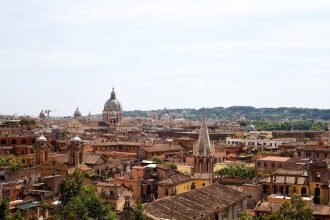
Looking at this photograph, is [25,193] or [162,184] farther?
[25,193]

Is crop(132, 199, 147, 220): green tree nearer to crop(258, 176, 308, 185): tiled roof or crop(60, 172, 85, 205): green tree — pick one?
crop(60, 172, 85, 205): green tree

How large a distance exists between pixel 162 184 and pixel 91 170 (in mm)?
16864

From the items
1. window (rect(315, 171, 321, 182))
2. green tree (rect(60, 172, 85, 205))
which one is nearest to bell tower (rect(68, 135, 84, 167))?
green tree (rect(60, 172, 85, 205))

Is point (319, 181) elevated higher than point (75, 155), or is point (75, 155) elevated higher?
point (75, 155)

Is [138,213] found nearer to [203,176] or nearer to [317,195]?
[203,176]

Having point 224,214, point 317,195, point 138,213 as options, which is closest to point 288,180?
point 317,195

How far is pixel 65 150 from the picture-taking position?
71.1 m

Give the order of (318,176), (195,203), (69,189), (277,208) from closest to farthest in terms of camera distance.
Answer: (195,203), (277,208), (69,189), (318,176)

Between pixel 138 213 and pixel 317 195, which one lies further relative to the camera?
pixel 317 195

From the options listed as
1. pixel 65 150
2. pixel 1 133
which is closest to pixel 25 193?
pixel 65 150

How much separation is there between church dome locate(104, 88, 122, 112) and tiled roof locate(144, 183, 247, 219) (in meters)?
105

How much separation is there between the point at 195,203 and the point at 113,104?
11139 centimetres

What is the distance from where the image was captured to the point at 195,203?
1339 inches

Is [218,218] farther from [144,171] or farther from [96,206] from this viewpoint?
[144,171]
